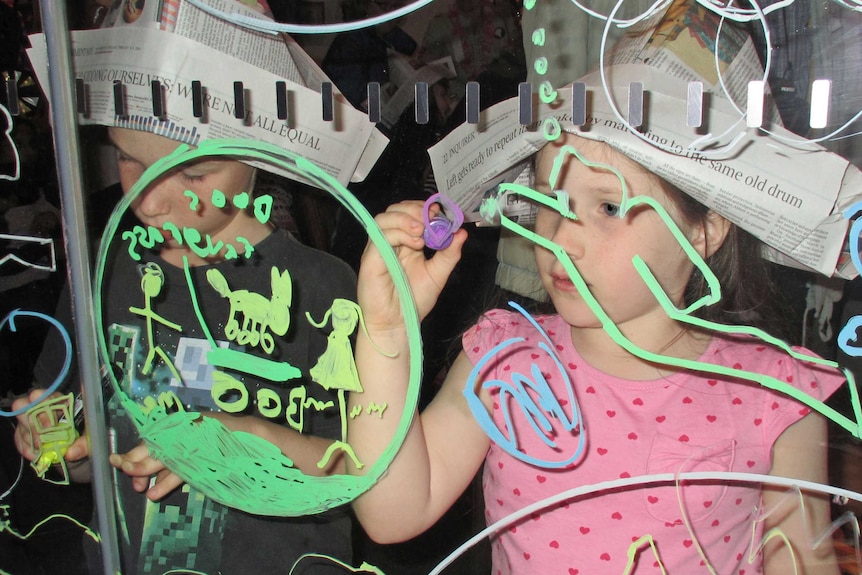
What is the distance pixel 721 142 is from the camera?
19.0 inches

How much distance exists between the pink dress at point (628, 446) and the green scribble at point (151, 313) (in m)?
0.26

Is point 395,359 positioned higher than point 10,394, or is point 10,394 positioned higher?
point 395,359

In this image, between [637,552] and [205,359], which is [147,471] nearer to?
[205,359]

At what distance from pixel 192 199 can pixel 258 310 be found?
0.10 metres

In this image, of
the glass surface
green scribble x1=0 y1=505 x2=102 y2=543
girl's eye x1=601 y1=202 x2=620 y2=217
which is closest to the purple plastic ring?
the glass surface

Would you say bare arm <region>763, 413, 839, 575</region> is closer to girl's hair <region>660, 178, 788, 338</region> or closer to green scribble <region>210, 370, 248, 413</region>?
girl's hair <region>660, 178, 788, 338</region>

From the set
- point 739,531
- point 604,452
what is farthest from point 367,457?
point 739,531

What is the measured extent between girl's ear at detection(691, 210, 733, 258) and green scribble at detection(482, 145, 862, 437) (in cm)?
1

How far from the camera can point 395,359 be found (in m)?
0.58

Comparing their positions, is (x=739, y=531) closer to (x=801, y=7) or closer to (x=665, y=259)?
(x=665, y=259)

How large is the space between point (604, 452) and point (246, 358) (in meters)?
0.30

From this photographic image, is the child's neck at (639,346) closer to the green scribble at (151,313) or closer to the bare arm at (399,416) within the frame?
the bare arm at (399,416)

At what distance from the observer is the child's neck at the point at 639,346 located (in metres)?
0.54

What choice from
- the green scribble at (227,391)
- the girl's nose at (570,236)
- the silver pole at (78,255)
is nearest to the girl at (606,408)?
the girl's nose at (570,236)
